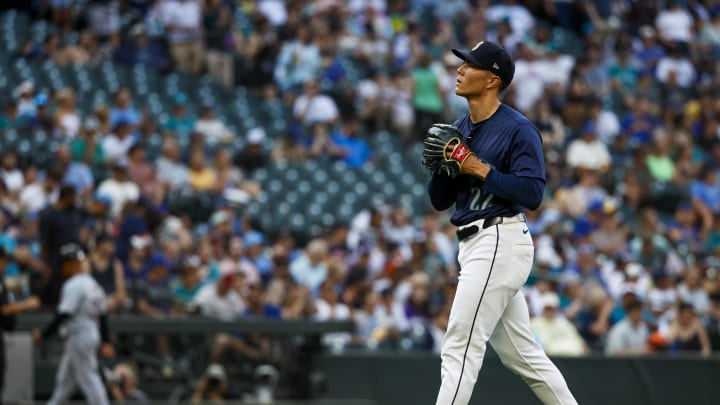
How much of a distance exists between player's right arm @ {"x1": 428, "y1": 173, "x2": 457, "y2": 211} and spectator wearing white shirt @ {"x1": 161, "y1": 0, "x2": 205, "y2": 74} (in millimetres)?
11992

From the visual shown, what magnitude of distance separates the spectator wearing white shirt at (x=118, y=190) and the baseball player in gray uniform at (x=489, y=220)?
7.59 metres

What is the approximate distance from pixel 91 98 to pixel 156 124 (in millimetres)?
815

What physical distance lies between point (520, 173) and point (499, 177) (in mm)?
110

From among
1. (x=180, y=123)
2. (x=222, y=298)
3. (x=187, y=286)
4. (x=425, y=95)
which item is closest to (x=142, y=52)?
(x=180, y=123)

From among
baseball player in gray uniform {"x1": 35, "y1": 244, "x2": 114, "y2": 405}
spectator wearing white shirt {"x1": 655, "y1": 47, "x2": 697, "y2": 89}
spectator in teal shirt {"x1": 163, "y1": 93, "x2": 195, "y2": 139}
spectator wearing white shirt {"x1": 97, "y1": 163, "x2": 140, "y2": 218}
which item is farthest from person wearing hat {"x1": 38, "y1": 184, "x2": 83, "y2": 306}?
spectator wearing white shirt {"x1": 655, "y1": 47, "x2": 697, "y2": 89}

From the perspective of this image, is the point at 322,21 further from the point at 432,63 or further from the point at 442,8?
the point at 442,8

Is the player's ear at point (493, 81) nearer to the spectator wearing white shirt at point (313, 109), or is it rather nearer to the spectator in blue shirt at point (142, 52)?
the spectator wearing white shirt at point (313, 109)

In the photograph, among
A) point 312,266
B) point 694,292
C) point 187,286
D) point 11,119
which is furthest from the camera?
point 694,292

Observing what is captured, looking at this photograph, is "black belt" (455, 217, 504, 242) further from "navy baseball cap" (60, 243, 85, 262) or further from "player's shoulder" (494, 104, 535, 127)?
"navy baseball cap" (60, 243, 85, 262)

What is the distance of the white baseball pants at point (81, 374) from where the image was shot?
9.91 meters

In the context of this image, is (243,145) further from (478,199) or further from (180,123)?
(478,199)

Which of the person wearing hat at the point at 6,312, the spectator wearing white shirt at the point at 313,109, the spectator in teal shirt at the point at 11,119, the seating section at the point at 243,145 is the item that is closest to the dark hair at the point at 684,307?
the seating section at the point at 243,145

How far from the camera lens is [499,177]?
5.89m

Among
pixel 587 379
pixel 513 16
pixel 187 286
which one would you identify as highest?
pixel 513 16
